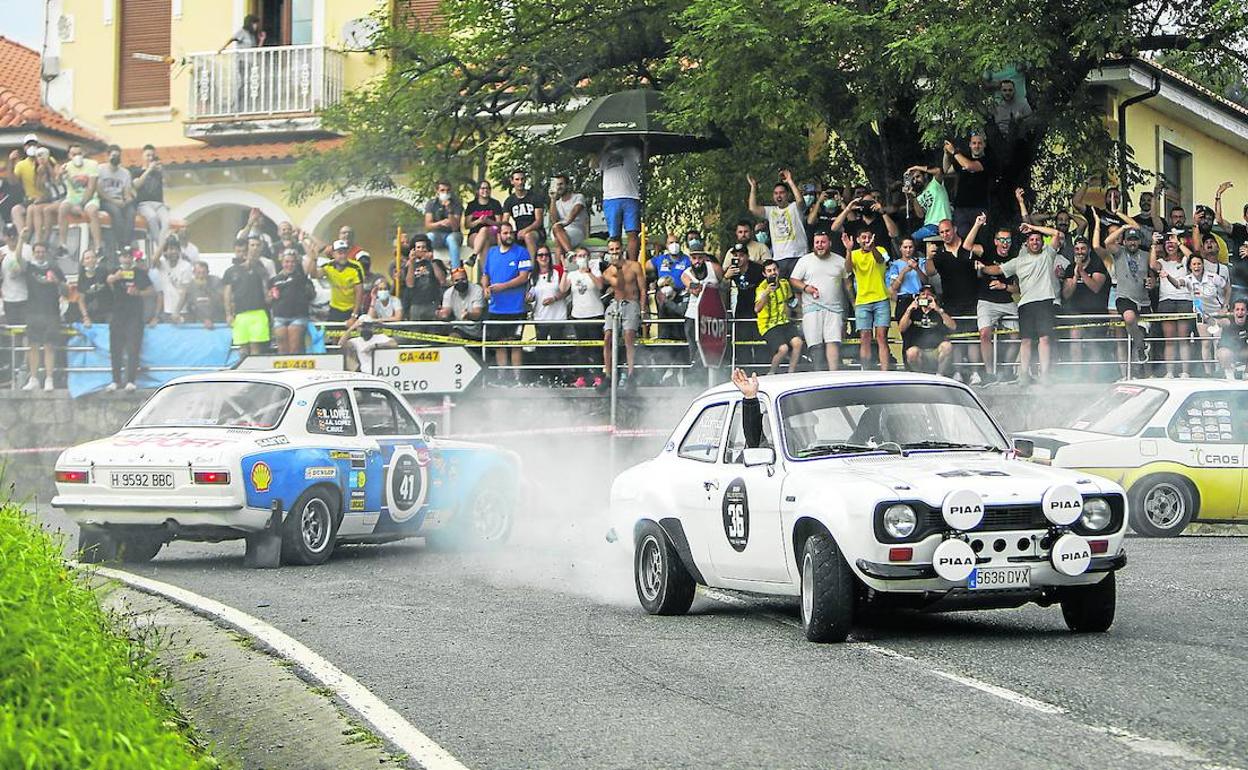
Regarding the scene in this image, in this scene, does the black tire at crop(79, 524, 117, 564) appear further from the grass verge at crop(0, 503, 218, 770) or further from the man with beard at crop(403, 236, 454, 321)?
the man with beard at crop(403, 236, 454, 321)

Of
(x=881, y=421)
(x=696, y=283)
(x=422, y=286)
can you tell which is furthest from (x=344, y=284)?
(x=881, y=421)

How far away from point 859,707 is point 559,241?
55.5 ft

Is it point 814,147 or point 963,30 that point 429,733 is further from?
point 814,147

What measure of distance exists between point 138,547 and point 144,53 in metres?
25.3

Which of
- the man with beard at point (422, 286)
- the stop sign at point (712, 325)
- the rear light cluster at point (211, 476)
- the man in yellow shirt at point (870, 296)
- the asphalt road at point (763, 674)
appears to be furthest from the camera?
the man with beard at point (422, 286)

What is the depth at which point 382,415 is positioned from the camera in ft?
51.9

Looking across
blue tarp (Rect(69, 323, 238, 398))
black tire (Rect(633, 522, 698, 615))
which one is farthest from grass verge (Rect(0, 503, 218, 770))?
blue tarp (Rect(69, 323, 238, 398))

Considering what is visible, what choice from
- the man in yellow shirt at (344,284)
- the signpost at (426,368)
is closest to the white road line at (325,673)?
the signpost at (426,368)

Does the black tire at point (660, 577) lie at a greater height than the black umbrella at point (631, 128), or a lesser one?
lesser

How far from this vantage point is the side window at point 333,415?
15016mm

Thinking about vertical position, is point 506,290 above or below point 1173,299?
above

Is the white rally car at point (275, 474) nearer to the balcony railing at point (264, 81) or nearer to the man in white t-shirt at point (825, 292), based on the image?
the man in white t-shirt at point (825, 292)

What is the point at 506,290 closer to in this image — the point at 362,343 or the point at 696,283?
the point at 362,343

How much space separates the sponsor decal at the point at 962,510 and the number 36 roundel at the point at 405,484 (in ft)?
23.9
